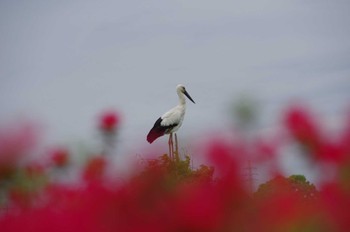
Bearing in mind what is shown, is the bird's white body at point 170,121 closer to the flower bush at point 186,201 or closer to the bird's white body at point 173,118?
the bird's white body at point 173,118

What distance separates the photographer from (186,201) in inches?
58.4

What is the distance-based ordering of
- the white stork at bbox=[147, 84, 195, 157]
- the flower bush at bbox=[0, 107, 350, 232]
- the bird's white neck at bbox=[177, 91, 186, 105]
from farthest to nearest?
the bird's white neck at bbox=[177, 91, 186, 105]
the white stork at bbox=[147, 84, 195, 157]
the flower bush at bbox=[0, 107, 350, 232]

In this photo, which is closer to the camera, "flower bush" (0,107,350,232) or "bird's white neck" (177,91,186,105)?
"flower bush" (0,107,350,232)

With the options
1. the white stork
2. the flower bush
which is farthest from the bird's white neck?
the flower bush

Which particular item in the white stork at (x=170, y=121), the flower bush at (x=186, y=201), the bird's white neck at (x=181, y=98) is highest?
the bird's white neck at (x=181, y=98)

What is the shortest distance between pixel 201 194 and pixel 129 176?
21 centimetres

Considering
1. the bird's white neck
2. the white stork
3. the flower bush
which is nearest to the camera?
the flower bush

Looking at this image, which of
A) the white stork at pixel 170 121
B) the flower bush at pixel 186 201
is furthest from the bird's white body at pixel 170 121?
the flower bush at pixel 186 201

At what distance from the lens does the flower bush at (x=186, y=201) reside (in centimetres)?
143

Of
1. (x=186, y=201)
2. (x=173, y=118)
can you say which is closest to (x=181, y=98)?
(x=173, y=118)

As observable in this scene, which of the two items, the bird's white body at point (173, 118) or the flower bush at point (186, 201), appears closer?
the flower bush at point (186, 201)

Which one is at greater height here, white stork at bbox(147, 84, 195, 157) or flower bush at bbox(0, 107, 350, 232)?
white stork at bbox(147, 84, 195, 157)

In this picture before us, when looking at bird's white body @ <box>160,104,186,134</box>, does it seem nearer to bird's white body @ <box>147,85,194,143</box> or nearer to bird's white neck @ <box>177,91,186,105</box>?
bird's white body @ <box>147,85,194,143</box>

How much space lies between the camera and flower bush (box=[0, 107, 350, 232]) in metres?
1.43
